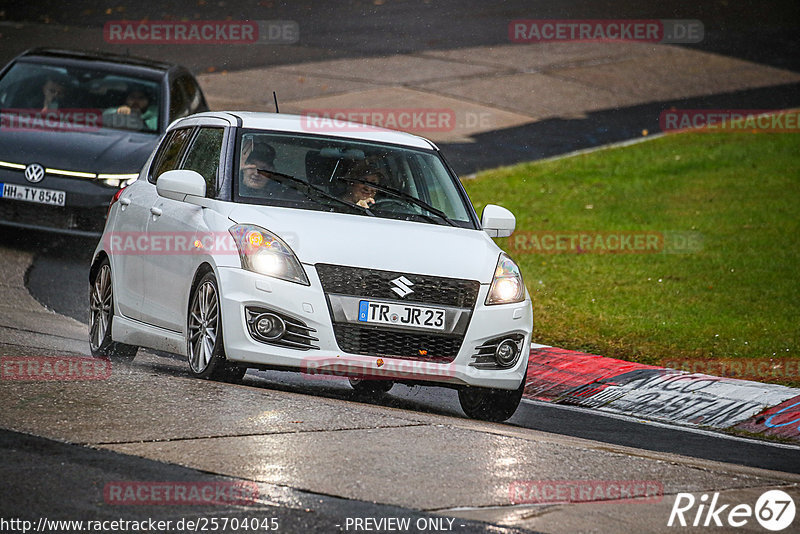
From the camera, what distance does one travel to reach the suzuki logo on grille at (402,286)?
26.3ft

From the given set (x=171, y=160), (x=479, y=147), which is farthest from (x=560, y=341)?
(x=479, y=147)

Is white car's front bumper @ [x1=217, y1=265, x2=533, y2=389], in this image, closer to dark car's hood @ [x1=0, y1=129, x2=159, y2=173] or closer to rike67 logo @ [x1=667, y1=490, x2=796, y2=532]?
rike67 logo @ [x1=667, y1=490, x2=796, y2=532]

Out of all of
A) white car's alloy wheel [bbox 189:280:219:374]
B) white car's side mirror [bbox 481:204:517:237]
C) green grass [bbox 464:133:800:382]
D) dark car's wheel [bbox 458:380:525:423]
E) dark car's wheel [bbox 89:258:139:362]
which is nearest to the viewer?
white car's alloy wheel [bbox 189:280:219:374]

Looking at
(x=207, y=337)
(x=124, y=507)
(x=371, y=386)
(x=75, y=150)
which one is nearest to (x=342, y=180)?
(x=207, y=337)

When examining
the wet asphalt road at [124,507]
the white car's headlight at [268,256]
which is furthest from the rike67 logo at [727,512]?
the white car's headlight at [268,256]

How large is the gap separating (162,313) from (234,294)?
103 centimetres

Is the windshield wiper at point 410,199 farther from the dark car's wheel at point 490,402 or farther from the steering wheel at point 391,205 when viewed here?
the dark car's wheel at point 490,402

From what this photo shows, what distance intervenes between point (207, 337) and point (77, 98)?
22.4ft

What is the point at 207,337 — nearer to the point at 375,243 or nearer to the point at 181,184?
the point at 181,184

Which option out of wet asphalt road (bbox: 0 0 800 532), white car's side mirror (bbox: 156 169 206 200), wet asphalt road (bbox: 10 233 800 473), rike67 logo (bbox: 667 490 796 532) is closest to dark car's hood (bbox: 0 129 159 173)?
wet asphalt road (bbox: 0 0 800 532)

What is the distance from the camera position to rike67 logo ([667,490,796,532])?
587 cm

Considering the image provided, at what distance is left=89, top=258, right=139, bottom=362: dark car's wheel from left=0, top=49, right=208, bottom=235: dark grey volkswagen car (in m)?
3.03

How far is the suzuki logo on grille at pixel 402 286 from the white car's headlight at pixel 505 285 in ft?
1.66

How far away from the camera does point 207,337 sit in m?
8.23
